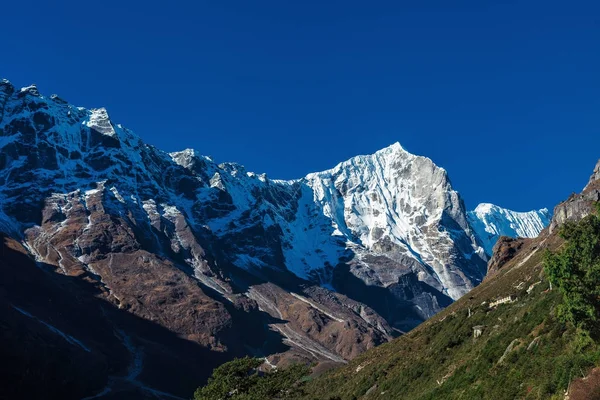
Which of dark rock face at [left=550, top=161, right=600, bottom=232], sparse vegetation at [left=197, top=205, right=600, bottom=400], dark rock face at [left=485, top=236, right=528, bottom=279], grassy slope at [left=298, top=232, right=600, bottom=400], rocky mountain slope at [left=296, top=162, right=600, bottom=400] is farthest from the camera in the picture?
dark rock face at [left=485, top=236, right=528, bottom=279]

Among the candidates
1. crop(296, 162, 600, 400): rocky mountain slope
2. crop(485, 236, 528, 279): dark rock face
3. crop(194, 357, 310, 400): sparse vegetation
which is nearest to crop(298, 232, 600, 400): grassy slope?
crop(296, 162, 600, 400): rocky mountain slope

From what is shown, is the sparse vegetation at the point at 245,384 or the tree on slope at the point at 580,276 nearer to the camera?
the tree on slope at the point at 580,276

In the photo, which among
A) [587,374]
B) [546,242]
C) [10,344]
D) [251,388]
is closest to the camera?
[587,374]

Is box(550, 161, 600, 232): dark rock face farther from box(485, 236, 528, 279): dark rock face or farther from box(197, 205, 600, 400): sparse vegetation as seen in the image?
box(197, 205, 600, 400): sparse vegetation

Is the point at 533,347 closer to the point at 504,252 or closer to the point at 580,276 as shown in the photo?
the point at 580,276

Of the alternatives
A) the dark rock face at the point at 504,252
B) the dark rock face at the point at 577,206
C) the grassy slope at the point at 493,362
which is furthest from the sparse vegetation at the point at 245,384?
the dark rock face at the point at 504,252

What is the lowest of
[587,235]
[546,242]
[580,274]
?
[580,274]

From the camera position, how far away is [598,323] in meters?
39.6

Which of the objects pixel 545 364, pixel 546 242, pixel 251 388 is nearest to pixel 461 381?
pixel 545 364

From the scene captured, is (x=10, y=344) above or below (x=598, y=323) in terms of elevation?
above

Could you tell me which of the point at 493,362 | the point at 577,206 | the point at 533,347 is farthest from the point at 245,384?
the point at 577,206

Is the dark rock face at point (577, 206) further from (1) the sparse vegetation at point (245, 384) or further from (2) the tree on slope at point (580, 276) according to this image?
(1) the sparse vegetation at point (245, 384)

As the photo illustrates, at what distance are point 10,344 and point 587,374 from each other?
177m

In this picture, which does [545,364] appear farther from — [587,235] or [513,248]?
[513,248]
